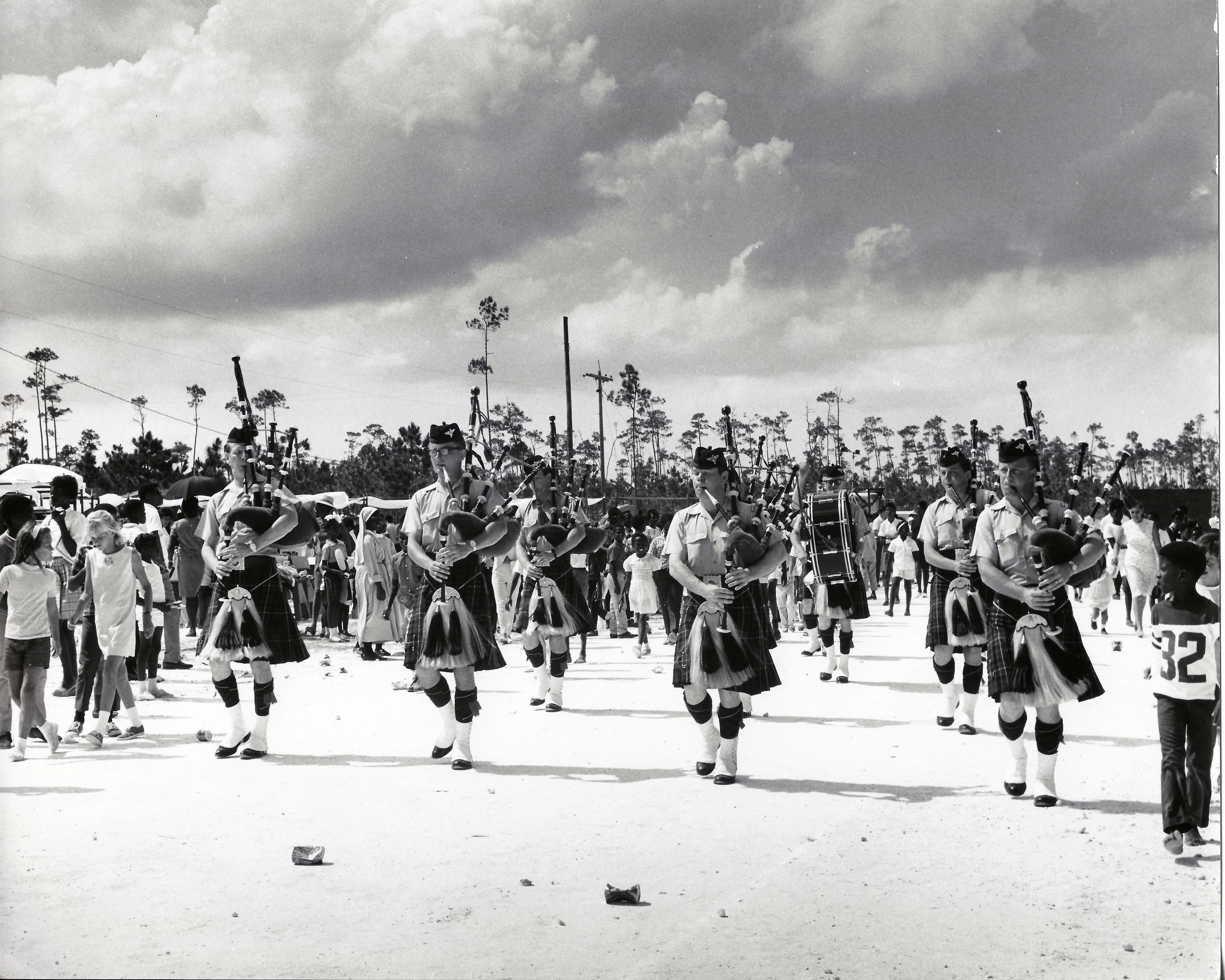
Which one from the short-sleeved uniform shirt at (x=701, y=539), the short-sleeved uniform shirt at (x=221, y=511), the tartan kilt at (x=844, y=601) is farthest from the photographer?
the tartan kilt at (x=844, y=601)

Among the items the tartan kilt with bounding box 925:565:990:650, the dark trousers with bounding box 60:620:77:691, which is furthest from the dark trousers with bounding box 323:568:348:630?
Answer: the tartan kilt with bounding box 925:565:990:650

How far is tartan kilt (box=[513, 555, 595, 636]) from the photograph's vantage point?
8.48 meters

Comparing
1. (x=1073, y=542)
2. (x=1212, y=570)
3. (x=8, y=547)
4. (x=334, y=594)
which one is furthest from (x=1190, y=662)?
(x=334, y=594)

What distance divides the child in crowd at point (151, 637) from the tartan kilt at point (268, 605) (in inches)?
82.0

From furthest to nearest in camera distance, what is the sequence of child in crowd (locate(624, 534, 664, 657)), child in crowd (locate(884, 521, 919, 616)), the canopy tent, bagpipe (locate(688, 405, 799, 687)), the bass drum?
1. child in crowd (locate(884, 521, 919, 616))
2. child in crowd (locate(624, 534, 664, 657))
3. the bass drum
4. the canopy tent
5. bagpipe (locate(688, 405, 799, 687))

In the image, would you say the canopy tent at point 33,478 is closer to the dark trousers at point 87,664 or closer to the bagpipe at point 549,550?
the dark trousers at point 87,664

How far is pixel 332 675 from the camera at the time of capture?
33.8 ft

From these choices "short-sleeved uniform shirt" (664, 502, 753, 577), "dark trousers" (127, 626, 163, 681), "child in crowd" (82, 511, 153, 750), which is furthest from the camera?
"dark trousers" (127, 626, 163, 681)

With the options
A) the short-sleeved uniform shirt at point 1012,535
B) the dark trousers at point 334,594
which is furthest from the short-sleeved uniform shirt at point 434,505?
the dark trousers at point 334,594

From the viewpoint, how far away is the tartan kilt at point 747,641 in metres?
5.69

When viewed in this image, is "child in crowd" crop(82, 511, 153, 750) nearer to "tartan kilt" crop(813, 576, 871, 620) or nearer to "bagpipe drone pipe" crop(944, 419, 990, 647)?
"bagpipe drone pipe" crop(944, 419, 990, 647)

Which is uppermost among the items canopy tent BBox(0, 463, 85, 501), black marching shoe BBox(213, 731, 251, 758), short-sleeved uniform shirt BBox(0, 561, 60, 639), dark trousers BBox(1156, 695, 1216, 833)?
canopy tent BBox(0, 463, 85, 501)

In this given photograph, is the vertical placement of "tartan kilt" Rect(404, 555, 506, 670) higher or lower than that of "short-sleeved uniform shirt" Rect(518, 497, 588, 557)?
lower

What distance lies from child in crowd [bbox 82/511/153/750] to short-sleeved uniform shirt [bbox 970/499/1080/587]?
5247 mm
